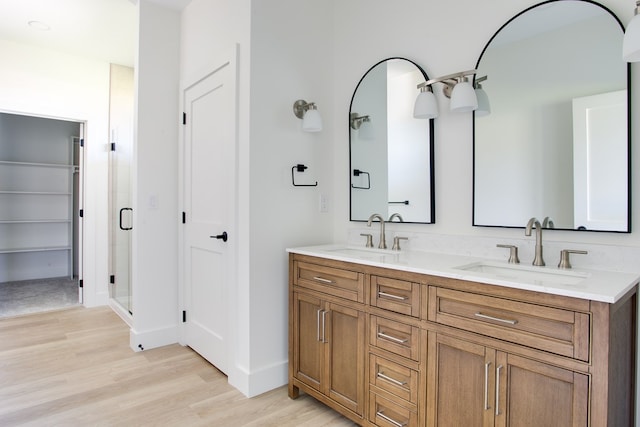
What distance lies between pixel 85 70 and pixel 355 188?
361cm

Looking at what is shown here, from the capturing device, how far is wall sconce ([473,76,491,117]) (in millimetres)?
1840

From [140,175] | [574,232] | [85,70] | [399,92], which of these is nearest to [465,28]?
[399,92]

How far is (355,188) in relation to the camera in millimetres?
2529

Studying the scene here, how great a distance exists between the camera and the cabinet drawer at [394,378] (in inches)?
61.2

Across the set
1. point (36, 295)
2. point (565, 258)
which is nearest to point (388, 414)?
point (565, 258)

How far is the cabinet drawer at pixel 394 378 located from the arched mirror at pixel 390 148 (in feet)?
2.77

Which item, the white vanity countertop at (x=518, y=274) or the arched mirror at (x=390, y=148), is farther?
the arched mirror at (x=390, y=148)

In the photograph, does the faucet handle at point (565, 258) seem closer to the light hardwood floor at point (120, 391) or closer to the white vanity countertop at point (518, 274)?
the white vanity countertop at point (518, 274)

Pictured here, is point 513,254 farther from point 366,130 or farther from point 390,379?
point 366,130

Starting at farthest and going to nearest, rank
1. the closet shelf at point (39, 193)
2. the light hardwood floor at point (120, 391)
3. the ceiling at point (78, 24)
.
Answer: the closet shelf at point (39, 193), the ceiling at point (78, 24), the light hardwood floor at point (120, 391)

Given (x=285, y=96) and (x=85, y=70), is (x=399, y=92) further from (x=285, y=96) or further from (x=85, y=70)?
(x=85, y=70)

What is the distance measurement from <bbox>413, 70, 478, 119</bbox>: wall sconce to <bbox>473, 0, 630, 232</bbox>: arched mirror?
0.10 m

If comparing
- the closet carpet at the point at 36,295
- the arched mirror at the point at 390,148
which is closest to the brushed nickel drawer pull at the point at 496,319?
the arched mirror at the point at 390,148

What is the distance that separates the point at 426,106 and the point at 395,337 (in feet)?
4.00
